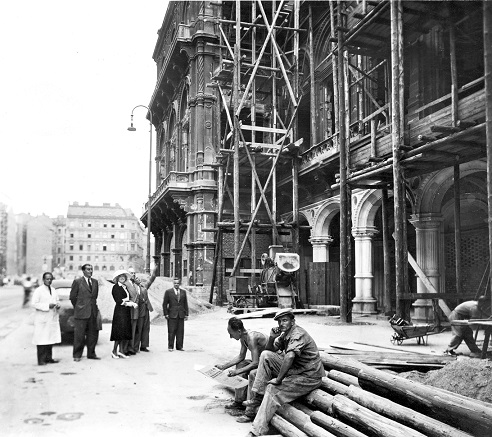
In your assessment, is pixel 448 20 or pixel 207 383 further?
pixel 448 20

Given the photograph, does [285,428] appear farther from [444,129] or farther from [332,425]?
[444,129]

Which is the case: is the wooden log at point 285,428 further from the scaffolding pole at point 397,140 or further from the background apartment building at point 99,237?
the scaffolding pole at point 397,140

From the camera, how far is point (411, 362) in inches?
282

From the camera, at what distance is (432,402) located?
15.9 feet

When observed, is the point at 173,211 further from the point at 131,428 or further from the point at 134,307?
the point at 131,428

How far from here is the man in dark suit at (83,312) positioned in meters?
9.92

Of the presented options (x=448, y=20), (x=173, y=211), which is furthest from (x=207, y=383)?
(x=173, y=211)

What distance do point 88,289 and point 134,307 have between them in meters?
1.06

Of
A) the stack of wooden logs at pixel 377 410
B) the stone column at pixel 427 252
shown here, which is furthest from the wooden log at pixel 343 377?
the stone column at pixel 427 252

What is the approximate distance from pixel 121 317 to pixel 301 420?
5.63 meters

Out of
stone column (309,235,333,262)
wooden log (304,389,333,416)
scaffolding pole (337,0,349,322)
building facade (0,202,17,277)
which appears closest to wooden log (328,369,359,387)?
wooden log (304,389,333,416)

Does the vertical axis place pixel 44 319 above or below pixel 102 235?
below

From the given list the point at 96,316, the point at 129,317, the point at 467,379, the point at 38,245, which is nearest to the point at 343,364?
the point at 467,379

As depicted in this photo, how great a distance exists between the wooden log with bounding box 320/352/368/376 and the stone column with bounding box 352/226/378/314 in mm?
10855
